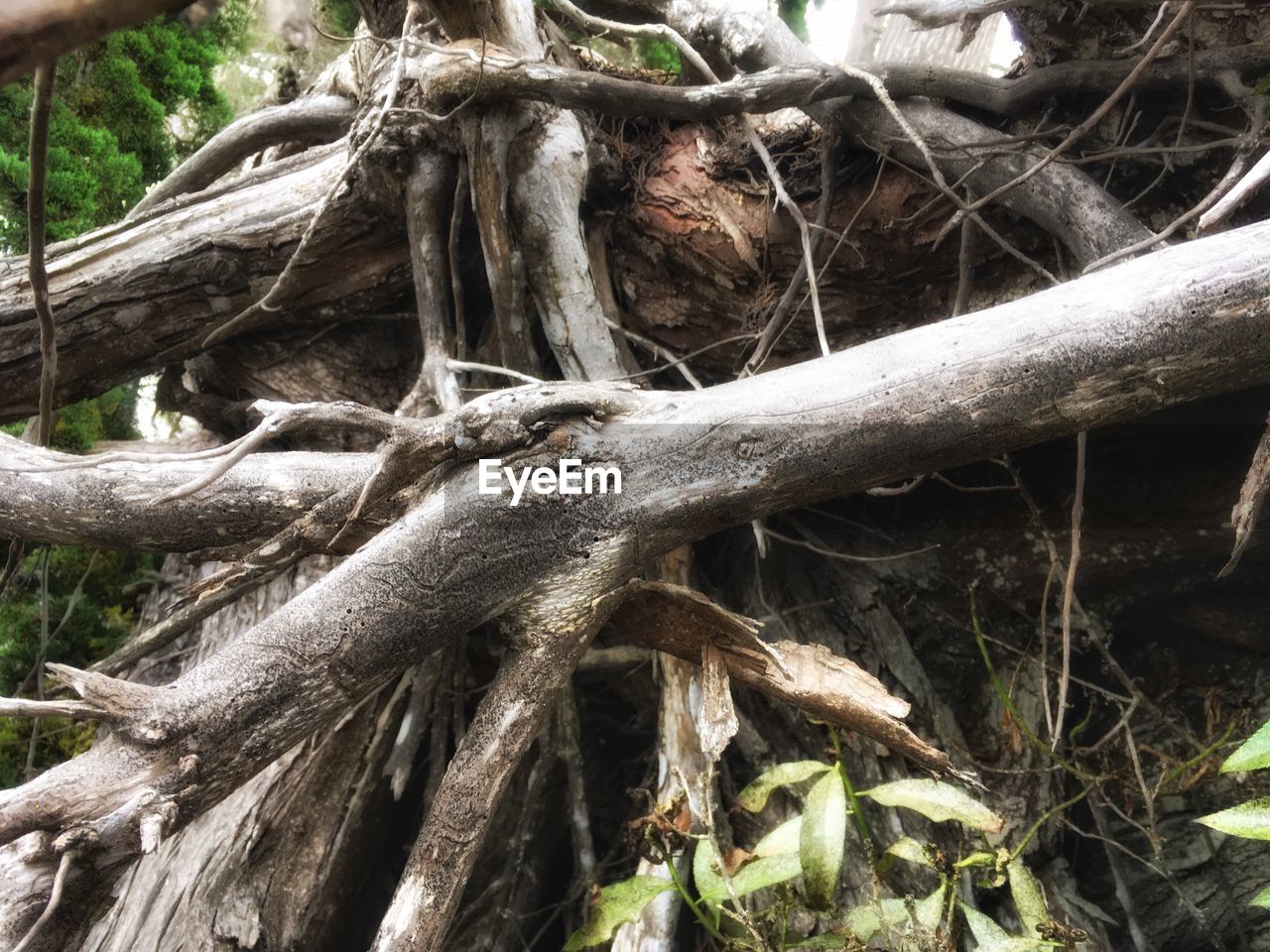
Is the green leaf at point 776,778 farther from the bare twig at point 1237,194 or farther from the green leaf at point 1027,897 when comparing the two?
the bare twig at point 1237,194

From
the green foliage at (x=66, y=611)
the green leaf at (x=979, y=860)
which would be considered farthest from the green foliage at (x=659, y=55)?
the green leaf at (x=979, y=860)

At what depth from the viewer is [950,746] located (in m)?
1.76

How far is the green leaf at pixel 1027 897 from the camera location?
1.22 m

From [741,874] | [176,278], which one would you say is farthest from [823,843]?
[176,278]

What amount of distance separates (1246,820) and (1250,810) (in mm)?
23

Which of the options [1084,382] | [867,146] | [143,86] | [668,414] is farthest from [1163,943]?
[143,86]

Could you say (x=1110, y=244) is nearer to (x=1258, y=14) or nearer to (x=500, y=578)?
(x=1258, y=14)

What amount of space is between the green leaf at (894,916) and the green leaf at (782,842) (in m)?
0.13

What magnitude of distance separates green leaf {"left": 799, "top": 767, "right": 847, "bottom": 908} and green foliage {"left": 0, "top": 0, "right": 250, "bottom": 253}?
211 centimetres

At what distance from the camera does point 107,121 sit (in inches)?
87.0

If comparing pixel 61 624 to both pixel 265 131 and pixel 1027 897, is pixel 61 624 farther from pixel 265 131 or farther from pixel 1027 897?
pixel 1027 897

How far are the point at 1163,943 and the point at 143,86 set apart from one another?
3194 mm

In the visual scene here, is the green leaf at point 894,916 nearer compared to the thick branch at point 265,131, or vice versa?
the green leaf at point 894,916

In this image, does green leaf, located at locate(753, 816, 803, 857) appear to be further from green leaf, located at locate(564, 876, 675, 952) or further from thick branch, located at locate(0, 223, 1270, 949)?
thick branch, located at locate(0, 223, 1270, 949)
